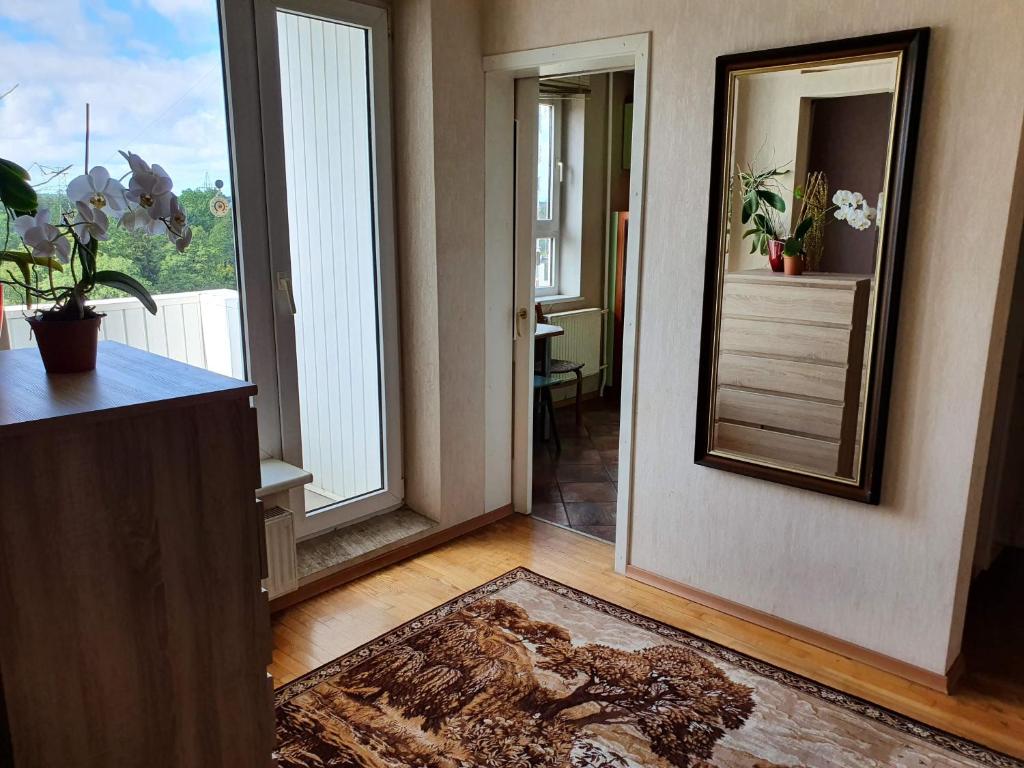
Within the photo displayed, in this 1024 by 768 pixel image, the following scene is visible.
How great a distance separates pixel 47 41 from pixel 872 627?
3165mm

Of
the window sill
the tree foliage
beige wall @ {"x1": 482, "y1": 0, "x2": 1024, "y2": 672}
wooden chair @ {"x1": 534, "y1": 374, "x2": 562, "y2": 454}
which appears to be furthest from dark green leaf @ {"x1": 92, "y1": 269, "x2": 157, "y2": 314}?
the window sill

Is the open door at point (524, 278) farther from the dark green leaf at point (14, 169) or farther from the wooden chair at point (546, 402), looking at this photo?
the dark green leaf at point (14, 169)

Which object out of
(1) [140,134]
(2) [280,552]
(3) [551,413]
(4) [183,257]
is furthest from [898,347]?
(3) [551,413]

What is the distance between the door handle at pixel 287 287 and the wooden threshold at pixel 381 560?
106 cm

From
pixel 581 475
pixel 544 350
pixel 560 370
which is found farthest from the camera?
pixel 560 370

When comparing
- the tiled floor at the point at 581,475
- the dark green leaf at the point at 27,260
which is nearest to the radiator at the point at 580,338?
the tiled floor at the point at 581,475

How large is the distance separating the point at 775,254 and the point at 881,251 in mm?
346

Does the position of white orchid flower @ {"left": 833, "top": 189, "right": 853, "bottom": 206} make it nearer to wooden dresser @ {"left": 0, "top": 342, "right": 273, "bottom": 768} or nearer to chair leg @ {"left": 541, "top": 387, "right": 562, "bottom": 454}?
wooden dresser @ {"left": 0, "top": 342, "right": 273, "bottom": 768}

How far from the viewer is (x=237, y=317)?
2.89 metres

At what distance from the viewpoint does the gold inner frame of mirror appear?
2.26 metres

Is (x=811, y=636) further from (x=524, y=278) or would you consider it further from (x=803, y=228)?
(x=524, y=278)

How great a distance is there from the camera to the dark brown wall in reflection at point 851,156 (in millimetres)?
2309

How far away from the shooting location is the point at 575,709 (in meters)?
2.31

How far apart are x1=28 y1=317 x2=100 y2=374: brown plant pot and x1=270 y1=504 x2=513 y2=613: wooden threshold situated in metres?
1.64
